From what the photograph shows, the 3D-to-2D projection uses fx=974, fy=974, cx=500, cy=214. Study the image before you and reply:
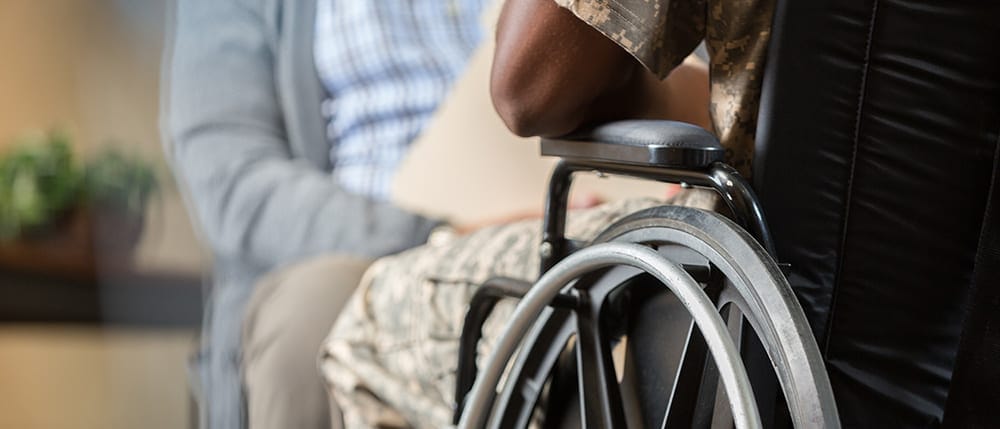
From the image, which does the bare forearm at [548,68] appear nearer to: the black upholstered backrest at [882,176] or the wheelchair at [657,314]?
the wheelchair at [657,314]

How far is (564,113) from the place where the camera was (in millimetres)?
726

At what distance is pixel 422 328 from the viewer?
3.28ft

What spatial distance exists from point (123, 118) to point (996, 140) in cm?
166

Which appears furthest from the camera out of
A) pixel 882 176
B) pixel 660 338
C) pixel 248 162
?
pixel 248 162

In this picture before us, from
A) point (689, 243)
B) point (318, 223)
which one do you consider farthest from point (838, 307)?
point (318, 223)

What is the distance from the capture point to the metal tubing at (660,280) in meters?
0.52

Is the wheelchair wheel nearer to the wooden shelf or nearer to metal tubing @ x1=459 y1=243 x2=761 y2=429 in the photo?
metal tubing @ x1=459 y1=243 x2=761 y2=429

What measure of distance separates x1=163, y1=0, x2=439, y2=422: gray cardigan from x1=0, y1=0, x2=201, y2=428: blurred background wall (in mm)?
94

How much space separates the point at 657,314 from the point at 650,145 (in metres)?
0.14

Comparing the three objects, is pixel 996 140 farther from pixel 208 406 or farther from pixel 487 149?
pixel 208 406

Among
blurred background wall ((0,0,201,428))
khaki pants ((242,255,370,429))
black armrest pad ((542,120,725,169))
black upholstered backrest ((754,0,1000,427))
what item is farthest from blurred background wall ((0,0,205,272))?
black upholstered backrest ((754,0,1000,427))

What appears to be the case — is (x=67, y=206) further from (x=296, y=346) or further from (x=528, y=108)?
(x=528, y=108)

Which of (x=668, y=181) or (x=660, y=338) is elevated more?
(x=668, y=181)

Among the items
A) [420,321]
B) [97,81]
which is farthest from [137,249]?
[420,321]
